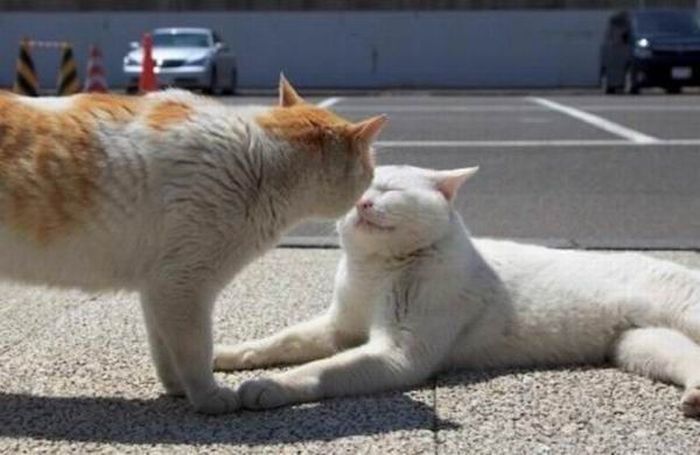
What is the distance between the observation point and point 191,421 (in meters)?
4.11

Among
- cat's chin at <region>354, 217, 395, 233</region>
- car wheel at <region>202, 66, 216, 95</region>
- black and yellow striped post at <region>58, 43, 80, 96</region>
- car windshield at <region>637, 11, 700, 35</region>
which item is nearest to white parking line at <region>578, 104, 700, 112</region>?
car windshield at <region>637, 11, 700, 35</region>

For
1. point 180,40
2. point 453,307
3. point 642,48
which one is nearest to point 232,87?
point 180,40

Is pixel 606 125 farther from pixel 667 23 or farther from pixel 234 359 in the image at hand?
pixel 667 23

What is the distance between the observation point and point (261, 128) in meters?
4.30

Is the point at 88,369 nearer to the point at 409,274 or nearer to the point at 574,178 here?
the point at 409,274

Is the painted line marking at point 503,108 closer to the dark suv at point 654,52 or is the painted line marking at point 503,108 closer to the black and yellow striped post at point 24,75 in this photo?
the black and yellow striped post at point 24,75

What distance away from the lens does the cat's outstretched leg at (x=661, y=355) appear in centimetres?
433

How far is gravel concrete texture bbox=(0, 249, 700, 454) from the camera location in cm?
386

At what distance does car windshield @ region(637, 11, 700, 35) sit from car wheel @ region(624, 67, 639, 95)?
905mm

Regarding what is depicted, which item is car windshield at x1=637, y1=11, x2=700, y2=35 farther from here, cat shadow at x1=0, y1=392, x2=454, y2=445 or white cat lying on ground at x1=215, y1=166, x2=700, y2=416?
cat shadow at x1=0, y1=392, x2=454, y2=445

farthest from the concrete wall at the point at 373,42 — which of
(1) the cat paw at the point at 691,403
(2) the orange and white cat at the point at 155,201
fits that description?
(1) the cat paw at the point at 691,403

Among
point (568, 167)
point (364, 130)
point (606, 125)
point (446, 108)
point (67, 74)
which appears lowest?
point (446, 108)

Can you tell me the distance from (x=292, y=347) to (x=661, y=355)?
4.53ft

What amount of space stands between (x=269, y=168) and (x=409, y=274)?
2.47ft
